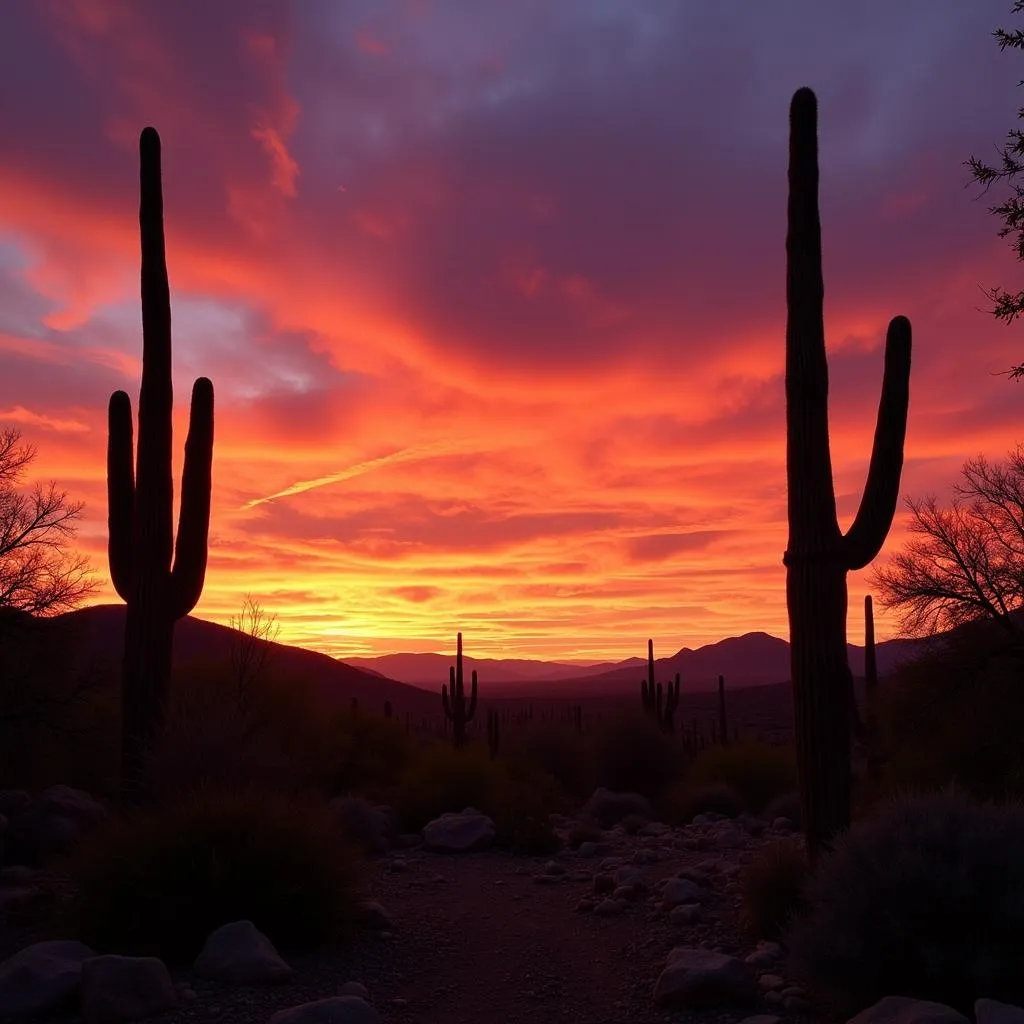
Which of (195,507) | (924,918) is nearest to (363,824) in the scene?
(195,507)

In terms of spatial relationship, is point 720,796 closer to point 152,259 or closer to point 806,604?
point 806,604

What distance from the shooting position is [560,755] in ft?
81.5

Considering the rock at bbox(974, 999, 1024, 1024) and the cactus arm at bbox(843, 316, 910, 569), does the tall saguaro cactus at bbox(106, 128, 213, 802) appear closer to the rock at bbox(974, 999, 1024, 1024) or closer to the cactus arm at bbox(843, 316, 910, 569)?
the cactus arm at bbox(843, 316, 910, 569)

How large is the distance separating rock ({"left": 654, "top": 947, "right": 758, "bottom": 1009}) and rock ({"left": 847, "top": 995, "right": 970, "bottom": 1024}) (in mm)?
1293

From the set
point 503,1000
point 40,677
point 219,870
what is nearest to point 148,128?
point 40,677

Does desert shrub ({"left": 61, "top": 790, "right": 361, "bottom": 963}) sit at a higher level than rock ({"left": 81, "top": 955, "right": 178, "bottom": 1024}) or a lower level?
higher

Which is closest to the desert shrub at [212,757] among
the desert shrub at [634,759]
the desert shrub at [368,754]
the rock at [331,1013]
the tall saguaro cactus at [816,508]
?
the rock at [331,1013]

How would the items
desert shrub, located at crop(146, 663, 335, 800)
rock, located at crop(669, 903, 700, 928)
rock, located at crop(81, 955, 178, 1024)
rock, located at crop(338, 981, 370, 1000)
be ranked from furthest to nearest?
desert shrub, located at crop(146, 663, 335, 800), rock, located at crop(669, 903, 700, 928), rock, located at crop(338, 981, 370, 1000), rock, located at crop(81, 955, 178, 1024)

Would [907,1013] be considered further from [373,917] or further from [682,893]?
[373,917]


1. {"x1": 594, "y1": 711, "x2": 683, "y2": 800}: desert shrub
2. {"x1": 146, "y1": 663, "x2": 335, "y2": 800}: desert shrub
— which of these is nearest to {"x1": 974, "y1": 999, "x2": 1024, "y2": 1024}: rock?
{"x1": 146, "y1": 663, "x2": 335, "y2": 800}: desert shrub

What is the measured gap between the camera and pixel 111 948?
857 cm

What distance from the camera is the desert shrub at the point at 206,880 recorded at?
28.4ft

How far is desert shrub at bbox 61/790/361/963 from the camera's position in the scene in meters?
8.66

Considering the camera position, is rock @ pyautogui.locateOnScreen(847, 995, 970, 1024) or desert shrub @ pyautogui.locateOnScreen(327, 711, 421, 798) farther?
desert shrub @ pyautogui.locateOnScreen(327, 711, 421, 798)
